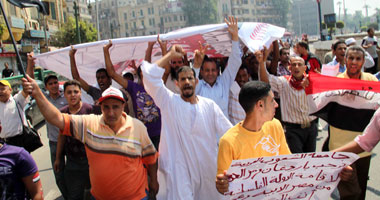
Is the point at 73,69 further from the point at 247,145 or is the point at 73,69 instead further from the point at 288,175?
the point at 288,175

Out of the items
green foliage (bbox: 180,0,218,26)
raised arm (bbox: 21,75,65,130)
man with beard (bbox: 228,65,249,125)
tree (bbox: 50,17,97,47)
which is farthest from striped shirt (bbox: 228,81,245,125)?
green foliage (bbox: 180,0,218,26)

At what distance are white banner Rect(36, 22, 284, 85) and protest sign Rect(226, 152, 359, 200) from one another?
2403 mm

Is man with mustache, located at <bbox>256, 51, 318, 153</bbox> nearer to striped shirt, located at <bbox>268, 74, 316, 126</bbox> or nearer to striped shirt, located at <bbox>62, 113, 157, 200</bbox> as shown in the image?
striped shirt, located at <bbox>268, 74, 316, 126</bbox>

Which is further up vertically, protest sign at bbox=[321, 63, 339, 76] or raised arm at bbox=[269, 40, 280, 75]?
raised arm at bbox=[269, 40, 280, 75]

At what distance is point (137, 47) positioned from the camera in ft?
19.3

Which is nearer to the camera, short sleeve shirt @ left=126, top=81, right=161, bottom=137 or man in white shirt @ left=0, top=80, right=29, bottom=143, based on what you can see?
short sleeve shirt @ left=126, top=81, right=161, bottom=137

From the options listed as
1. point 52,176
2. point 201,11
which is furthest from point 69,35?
point 201,11

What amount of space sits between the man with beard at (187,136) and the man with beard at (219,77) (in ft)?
2.58

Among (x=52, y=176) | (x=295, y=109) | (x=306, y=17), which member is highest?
(x=306, y=17)

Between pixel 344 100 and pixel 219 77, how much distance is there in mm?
1501

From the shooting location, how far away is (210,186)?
3738 mm

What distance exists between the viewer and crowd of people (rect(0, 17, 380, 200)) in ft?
8.77

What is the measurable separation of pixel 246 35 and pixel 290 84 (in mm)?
842

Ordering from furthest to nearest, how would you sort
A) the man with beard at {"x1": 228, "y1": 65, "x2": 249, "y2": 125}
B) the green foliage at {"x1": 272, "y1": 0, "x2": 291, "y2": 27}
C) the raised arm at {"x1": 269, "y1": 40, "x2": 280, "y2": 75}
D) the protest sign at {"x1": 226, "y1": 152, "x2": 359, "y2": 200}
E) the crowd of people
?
the green foliage at {"x1": 272, "y1": 0, "x2": 291, "y2": 27} → the raised arm at {"x1": 269, "y1": 40, "x2": 280, "y2": 75} → the man with beard at {"x1": 228, "y1": 65, "x2": 249, "y2": 125} → the crowd of people → the protest sign at {"x1": 226, "y1": 152, "x2": 359, "y2": 200}
